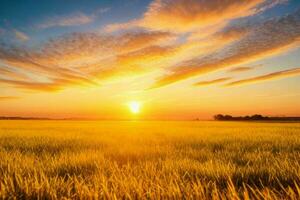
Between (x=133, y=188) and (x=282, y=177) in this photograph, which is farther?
(x=282, y=177)

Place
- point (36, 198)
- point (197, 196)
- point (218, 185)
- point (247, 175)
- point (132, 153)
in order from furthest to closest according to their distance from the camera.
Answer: point (132, 153)
point (247, 175)
point (218, 185)
point (36, 198)
point (197, 196)

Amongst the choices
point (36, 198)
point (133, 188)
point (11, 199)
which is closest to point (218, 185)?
point (133, 188)

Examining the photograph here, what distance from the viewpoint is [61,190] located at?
2.51 meters

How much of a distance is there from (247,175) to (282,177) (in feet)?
1.34

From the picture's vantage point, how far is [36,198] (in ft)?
7.66

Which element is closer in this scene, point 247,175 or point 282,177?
point 282,177

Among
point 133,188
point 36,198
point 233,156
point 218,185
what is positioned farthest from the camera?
point 233,156

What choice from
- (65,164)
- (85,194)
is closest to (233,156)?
(65,164)

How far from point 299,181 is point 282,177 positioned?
0.60 feet

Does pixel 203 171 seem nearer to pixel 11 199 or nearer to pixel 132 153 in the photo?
pixel 11 199

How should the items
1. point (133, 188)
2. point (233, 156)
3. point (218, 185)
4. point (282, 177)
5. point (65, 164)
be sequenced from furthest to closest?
point (233, 156) < point (65, 164) < point (282, 177) < point (218, 185) < point (133, 188)

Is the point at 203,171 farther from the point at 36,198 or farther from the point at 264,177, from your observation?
the point at 36,198

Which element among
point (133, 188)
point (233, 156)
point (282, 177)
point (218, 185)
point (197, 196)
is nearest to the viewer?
point (197, 196)

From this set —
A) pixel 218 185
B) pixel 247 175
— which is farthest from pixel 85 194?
pixel 247 175
